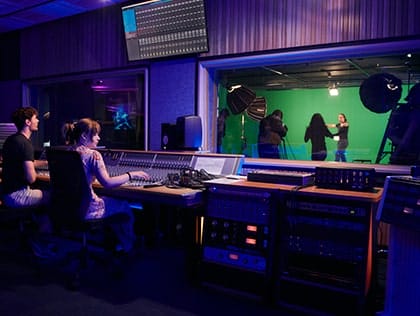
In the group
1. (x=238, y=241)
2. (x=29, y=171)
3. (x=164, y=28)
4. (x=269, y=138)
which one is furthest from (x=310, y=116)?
(x=29, y=171)

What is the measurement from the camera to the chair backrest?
2.72 meters

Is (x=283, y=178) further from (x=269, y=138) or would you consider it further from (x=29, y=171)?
(x=269, y=138)

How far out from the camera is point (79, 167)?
2699mm

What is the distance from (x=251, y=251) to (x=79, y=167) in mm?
1358

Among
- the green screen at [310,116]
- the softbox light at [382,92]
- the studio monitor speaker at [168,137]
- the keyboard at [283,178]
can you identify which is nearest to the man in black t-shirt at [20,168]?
the studio monitor speaker at [168,137]

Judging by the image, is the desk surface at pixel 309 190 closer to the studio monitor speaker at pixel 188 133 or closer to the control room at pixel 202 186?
the control room at pixel 202 186

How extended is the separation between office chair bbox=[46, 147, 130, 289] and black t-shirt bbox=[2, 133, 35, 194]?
1.67 ft

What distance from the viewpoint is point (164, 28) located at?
163 inches

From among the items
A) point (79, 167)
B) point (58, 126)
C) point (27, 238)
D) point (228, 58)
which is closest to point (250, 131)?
point (58, 126)

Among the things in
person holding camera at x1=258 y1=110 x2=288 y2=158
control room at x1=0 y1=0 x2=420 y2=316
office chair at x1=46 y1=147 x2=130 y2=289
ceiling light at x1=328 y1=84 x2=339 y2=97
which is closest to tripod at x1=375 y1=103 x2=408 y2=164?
control room at x1=0 y1=0 x2=420 y2=316

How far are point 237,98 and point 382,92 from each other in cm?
183

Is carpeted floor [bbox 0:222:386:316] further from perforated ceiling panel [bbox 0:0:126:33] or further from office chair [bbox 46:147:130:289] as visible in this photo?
perforated ceiling panel [bbox 0:0:126:33]

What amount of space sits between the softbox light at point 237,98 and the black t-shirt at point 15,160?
2.43m

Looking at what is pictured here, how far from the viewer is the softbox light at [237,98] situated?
4.77 metres
